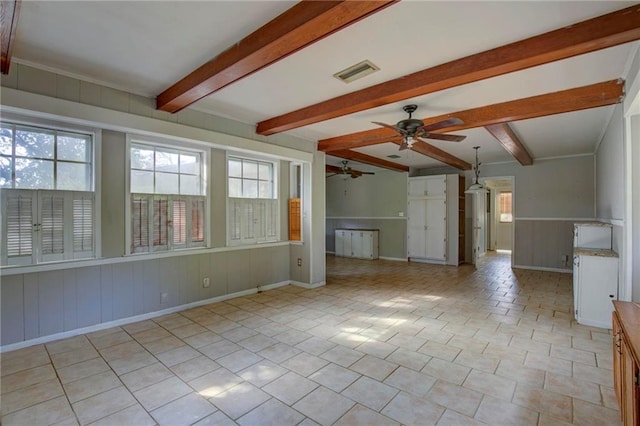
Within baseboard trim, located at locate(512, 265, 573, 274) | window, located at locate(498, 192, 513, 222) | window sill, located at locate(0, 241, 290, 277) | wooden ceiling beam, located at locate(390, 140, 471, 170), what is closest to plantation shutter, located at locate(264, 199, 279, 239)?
window sill, located at locate(0, 241, 290, 277)

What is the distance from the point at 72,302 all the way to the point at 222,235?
74.3 inches

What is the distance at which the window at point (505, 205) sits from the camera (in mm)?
11016

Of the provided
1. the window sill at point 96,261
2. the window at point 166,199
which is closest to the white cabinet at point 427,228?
the window sill at point 96,261

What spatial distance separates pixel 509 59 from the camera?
7.96 ft

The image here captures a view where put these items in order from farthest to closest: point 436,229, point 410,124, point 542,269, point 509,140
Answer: point 436,229 < point 542,269 < point 509,140 < point 410,124

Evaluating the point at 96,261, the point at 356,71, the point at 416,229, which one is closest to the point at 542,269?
the point at 416,229

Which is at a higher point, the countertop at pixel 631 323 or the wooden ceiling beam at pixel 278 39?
the wooden ceiling beam at pixel 278 39

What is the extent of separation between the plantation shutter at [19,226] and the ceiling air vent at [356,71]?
3.25m

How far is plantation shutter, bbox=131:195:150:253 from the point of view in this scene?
367cm

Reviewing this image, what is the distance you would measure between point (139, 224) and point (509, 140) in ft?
18.8

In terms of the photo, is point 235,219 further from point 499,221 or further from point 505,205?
point 505,205

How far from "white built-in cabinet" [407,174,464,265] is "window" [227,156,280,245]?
14.6ft

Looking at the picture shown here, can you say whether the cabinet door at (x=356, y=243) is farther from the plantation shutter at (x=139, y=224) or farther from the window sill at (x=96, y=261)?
the plantation shutter at (x=139, y=224)

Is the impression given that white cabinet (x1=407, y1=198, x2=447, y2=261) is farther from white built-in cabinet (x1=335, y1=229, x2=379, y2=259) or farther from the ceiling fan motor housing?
the ceiling fan motor housing
